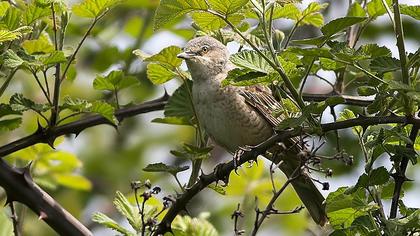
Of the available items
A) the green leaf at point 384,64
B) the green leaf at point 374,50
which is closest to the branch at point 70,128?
the green leaf at point 374,50

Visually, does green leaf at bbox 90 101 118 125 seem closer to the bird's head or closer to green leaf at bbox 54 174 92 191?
the bird's head

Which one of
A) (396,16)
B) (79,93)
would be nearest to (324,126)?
(396,16)

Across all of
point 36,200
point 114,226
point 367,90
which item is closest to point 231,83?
point 367,90

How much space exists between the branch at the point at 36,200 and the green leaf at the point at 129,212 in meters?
0.17

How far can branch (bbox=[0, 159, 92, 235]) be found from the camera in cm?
371

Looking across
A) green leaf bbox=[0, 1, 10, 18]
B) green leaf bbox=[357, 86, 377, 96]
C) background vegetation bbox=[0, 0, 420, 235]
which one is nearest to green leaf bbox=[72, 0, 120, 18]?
background vegetation bbox=[0, 0, 420, 235]

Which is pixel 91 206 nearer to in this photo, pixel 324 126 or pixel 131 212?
pixel 131 212

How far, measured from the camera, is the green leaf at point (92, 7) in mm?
3775

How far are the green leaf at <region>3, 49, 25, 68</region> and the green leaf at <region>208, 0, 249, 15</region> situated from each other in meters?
0.81

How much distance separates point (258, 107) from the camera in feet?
15.6

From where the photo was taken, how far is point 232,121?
4793 mm

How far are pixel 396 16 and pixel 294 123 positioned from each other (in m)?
0.45

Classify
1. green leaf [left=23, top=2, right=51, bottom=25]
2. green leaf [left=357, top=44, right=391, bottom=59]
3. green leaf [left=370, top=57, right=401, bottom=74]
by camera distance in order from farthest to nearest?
green leaf [left=23, top=2, right=51, bottom=25] → green leaf [left=357, top=44, right=391, bottom=59] → green leaf [left=370, top=57, right=401, bottom=74]

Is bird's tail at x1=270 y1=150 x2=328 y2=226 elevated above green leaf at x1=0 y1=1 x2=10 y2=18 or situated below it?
below
